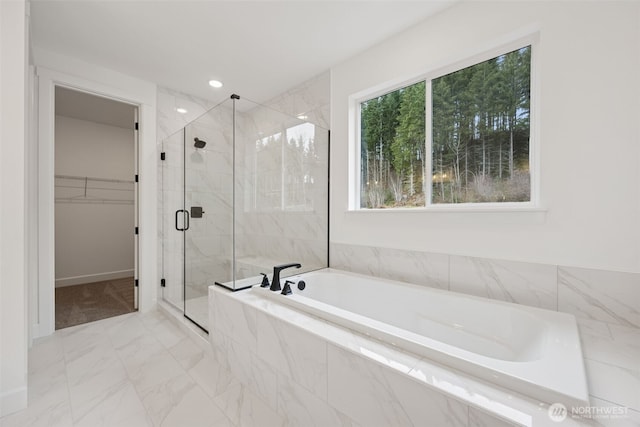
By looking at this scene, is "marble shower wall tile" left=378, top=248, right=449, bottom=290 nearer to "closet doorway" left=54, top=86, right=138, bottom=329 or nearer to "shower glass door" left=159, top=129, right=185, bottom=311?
"shower glass door" left=159, top=129, right=185, bottom=311

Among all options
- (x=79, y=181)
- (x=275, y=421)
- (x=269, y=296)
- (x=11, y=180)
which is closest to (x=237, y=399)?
(x=275, y=421)

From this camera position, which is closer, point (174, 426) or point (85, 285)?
point (174, 426)

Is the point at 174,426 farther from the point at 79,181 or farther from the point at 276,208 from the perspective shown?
the point at 79,181

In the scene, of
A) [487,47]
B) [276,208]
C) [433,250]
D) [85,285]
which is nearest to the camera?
[487,47]

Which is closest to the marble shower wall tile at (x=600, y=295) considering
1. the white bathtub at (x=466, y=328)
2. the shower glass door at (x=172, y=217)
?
the white bathtub at (x=466, y=328)

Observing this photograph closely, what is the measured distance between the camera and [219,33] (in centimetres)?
211

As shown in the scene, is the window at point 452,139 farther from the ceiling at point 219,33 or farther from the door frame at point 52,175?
the door frame at point 52,175

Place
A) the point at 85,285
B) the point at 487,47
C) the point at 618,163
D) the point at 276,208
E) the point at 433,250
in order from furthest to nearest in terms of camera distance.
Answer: the point at 85,285 < the point at 276,208 < the point at 433,250 < the point at 487,47 < the point at 618,163

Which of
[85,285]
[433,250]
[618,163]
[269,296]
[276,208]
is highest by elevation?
[618,163]

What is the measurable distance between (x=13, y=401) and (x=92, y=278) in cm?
326

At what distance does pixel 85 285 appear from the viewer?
391 centimetres

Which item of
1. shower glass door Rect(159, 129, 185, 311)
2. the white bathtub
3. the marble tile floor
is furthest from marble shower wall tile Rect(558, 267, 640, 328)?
shower glass door Rect(159, 129, 185, 311)

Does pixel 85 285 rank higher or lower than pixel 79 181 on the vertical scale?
lower

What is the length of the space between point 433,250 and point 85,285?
188 inches
